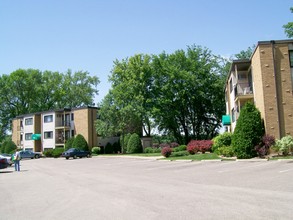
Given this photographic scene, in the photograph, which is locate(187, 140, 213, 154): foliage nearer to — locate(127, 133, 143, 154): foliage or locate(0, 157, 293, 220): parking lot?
locate(127, 133, 143, 154): foliage

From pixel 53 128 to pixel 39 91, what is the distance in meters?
21.2

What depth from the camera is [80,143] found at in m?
49.9

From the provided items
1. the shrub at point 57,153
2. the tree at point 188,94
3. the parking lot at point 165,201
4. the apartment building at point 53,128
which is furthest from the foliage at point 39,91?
the parking lot at point 165,201

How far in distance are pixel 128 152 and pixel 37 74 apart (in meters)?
42.3

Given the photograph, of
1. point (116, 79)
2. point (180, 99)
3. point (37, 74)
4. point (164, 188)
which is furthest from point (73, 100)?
point (164, 188)

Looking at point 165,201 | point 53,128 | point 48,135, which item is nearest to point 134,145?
point 53,128

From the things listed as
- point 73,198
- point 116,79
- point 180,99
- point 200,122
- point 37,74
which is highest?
point 37,74

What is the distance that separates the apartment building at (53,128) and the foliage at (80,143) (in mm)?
2267

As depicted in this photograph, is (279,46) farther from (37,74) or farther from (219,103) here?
(37,74)

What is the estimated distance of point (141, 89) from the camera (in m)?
51.4

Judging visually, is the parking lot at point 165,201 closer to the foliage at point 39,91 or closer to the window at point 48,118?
the window at point 48,118

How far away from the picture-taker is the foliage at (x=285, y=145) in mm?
22172

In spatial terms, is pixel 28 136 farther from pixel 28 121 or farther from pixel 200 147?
pixel 200 147

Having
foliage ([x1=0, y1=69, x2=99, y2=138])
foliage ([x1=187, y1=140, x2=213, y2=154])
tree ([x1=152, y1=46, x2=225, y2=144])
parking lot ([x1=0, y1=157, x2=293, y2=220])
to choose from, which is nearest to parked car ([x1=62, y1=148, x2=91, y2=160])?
tree ([x1=152, y1=46, x2=225, y2=144])
